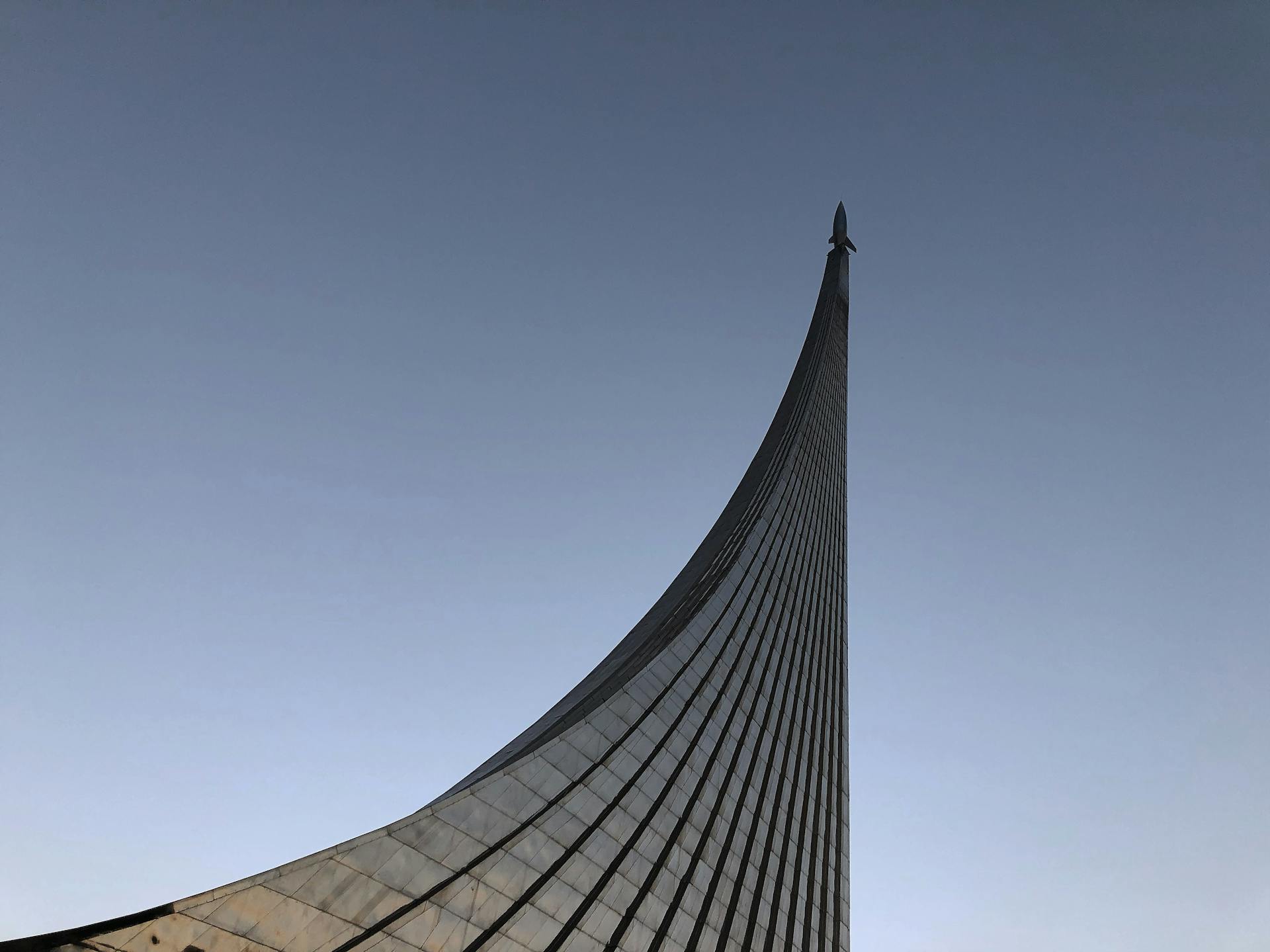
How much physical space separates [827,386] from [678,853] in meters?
39.3

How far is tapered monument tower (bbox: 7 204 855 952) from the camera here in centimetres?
1018

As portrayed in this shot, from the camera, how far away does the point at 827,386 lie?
5203 cm

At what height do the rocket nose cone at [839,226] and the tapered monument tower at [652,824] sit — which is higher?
the rocket nose cone at [839,226]

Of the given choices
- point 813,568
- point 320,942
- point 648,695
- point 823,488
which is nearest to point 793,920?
point 648,695

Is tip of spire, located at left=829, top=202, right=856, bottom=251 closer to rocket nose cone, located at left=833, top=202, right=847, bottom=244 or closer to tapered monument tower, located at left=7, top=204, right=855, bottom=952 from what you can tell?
rocket nose cone, located at left=833, top=202, right=847, bottom=244

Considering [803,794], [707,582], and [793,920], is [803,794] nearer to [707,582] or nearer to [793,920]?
[793,920]

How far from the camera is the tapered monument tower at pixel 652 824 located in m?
10.2

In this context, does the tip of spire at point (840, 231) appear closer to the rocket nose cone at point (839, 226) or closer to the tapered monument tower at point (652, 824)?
the rocket nose cone at point (839, 226)

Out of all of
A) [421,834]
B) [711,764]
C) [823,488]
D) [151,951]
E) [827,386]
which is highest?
[827,386]

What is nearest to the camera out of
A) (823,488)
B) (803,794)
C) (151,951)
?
(151,951)

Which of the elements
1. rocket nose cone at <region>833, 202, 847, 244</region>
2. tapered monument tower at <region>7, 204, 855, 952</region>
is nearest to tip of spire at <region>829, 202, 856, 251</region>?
rocket nose cone at <region>833, 202, 847, 244</region>

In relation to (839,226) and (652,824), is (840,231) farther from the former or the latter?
(652,824)

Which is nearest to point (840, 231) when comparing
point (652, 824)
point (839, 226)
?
point (839, 226)

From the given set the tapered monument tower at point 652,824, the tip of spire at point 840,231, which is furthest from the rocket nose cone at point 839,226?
the tapered monument tower at point 652,824
